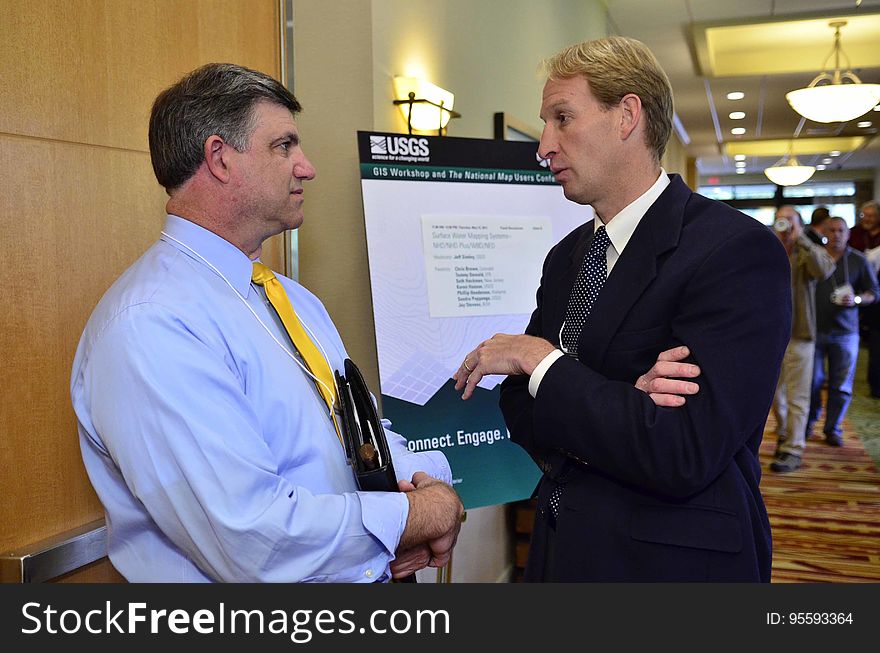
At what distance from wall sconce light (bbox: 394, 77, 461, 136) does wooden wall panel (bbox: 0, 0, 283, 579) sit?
4.14ft

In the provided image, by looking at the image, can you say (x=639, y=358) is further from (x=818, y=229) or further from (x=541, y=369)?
(x=818, y=229)

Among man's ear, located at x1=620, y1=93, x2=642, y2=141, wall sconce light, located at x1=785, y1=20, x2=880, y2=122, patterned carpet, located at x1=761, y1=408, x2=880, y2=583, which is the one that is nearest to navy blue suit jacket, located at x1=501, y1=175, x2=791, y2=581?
man's ear, located at x1=620, y1=93, x2=642, y2=141

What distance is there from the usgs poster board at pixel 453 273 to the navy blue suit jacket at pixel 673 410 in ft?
3.63

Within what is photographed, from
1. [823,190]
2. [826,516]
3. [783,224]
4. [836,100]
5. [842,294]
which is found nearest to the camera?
[826,516]

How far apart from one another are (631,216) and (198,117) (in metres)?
0.84

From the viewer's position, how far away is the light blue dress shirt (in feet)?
4.12

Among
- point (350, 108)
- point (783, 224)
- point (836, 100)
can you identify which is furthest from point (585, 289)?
point (836, 100)

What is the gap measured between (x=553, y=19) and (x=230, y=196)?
4285 mm

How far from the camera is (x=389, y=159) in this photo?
2674 mm

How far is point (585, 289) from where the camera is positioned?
1673mm

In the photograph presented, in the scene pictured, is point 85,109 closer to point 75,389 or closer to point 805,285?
point 75,389

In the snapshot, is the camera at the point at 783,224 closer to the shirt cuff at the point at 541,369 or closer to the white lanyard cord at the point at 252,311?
the shirt cuff at the point at 541,369

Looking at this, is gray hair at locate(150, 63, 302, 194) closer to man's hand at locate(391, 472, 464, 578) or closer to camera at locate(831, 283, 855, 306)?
man's hand at locate(391, 472, 464, 578)

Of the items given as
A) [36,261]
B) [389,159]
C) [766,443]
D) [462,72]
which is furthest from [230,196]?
[766,443]
